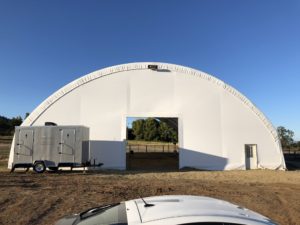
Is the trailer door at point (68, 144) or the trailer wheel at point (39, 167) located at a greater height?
the trailer door at point (68, 144)

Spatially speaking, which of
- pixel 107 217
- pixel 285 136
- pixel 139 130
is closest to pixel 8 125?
pixel 139 130

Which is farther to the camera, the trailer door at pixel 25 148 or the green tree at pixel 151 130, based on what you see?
the green tree at pixel 151 130

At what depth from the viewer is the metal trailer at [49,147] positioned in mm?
22859

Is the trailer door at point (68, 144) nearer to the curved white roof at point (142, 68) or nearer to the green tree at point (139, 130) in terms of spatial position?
the curved white roof at point (142, 68)

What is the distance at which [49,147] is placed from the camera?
75.7 feet

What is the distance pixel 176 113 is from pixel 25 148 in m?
11.0

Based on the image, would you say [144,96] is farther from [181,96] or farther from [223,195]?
[223,195]

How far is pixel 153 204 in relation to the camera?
3.98 metres

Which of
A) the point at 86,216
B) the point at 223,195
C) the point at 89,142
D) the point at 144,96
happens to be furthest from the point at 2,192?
the point at 144,96

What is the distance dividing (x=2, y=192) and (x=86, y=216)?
32.1ft

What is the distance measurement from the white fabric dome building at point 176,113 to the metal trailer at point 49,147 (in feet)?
8.44

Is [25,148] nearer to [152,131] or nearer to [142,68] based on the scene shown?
[142,68]

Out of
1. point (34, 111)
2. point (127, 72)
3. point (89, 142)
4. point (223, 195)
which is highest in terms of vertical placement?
point (127, 72)

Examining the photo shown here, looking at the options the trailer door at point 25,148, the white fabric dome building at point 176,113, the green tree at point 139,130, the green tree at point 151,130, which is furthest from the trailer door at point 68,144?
the green tree at point 139,130
